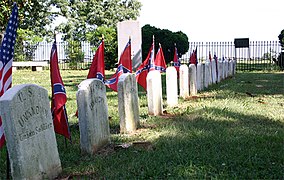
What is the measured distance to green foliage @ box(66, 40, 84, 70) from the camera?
28.4 metres

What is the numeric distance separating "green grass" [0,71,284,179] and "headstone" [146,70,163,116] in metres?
0.20

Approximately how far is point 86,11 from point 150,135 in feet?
129

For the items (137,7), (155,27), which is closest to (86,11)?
(137,7)

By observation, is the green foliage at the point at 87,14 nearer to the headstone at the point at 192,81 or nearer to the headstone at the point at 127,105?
the headstone at the point at 192,81

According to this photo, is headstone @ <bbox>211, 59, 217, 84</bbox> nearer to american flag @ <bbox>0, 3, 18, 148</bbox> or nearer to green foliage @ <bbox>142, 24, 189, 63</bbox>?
green foliage @ <bbox>142, 24, 189, 63</bbox>

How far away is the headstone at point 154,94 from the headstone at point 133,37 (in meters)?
13.9

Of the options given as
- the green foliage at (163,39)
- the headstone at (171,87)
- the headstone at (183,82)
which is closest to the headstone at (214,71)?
the headstone at (183,82)

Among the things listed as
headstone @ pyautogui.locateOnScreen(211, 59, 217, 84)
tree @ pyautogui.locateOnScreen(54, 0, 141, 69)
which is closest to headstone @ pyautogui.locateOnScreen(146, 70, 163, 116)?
headstone @ pyautogui.locateOnScreen(211, 59, 217, 84)

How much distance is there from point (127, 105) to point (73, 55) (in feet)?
74.7

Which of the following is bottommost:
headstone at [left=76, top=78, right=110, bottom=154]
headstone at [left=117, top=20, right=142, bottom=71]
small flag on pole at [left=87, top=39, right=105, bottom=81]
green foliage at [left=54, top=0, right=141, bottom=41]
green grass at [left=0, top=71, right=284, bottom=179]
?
green grass at [left=0, top=71, right=284, bottom=179]

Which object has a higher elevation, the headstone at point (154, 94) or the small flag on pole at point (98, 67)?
the small flag on pole at point (98, 67)

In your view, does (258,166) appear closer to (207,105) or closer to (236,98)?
(207,105)

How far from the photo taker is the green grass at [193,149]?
4309mm

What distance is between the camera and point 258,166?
4395 millimetres
